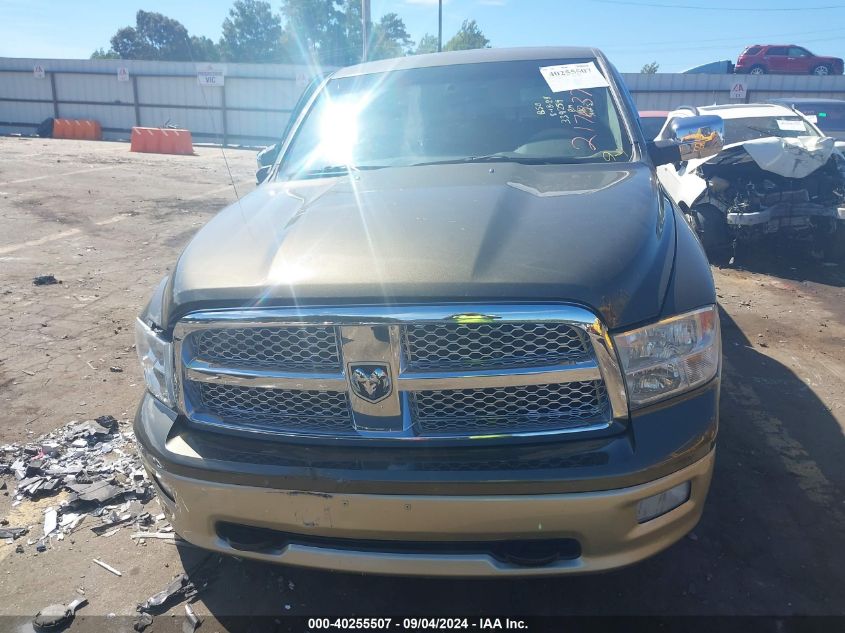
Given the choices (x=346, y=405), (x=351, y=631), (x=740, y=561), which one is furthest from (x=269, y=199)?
(x=740, y=561)

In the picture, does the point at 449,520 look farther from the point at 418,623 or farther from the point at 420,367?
the point at 418,623

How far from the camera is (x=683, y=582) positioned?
243 centimetres

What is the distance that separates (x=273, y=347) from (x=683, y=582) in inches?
68.5

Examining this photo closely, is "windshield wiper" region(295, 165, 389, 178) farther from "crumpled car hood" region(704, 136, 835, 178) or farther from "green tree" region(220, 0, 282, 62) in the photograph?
"green tree" region(220, 0, 282, 62)

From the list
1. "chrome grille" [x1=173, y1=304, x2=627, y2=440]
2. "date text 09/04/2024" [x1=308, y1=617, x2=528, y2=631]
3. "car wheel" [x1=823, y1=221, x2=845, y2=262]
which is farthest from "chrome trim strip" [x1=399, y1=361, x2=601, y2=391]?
"car wheel" [x1=823, y1=221, x2=845, y2=262]

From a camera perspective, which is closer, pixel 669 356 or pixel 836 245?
pixel 669 356

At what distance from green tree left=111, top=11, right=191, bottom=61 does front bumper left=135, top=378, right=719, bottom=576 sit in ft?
267

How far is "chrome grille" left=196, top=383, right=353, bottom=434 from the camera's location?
1996mm

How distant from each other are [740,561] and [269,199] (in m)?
2.43

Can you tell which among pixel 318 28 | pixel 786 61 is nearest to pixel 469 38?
pixel 318 28

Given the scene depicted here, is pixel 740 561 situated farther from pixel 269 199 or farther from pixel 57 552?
pixel 57 552

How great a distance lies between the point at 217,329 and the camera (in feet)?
6.62

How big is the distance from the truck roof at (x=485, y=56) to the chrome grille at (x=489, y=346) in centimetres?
230

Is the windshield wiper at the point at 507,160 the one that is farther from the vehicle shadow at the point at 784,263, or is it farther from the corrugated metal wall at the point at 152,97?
the corrugated metal wall at the point at 152,97
